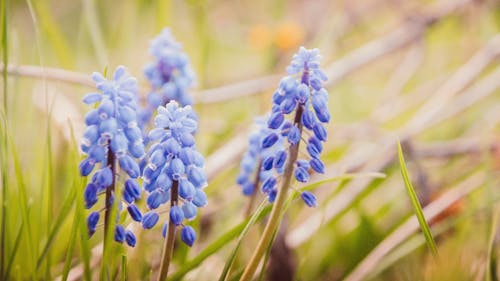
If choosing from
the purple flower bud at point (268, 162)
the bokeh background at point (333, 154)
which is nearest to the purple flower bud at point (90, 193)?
the bokeh background at point (333, 154)

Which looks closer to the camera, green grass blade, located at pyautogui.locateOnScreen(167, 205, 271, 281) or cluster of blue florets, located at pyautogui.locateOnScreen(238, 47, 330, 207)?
cluster of blue florets, located at pyautogui.locateOnScreen(238, 47, 330, 207)

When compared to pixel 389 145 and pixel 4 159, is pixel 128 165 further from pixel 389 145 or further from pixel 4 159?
pixel 389 145

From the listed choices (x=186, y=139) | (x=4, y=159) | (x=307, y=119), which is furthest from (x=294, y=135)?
(x=4, y=159)

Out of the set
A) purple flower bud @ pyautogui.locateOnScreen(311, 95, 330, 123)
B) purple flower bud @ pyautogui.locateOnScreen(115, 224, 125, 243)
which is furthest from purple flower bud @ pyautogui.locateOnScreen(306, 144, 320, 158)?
purple flower bud @ pyautogui.locateOnScreen(115, 224, 125, 243)

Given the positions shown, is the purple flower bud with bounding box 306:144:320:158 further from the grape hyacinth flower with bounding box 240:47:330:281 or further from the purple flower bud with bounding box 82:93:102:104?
the purple flower bud with bounding box 82:93:102:104

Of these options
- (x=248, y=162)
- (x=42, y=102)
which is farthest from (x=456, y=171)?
(x=42, y=102)

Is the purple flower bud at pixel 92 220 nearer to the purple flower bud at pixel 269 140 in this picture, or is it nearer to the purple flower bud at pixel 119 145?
the purple flower bud at pixel 119 145

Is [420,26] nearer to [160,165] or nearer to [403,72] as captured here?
[403,72]
